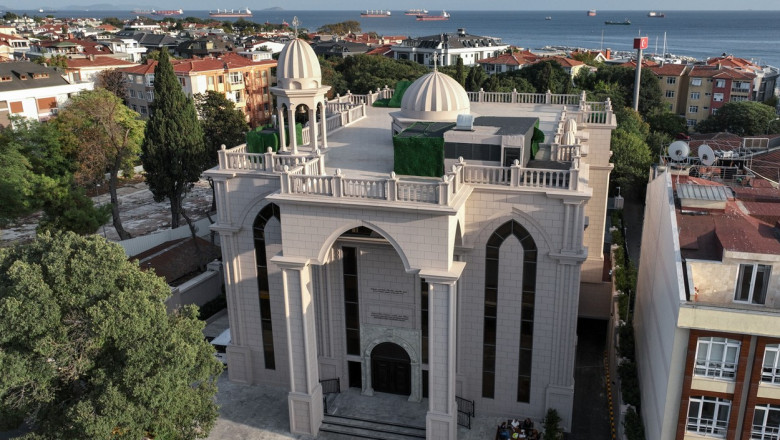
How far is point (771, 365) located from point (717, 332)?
1966mm

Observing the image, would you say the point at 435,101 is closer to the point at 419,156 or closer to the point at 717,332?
the point at 419,156

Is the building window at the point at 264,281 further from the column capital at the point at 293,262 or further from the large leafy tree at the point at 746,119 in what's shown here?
the large leafy tree at the point at 746,119

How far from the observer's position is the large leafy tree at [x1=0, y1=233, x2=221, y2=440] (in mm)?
19953

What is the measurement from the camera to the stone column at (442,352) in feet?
75.8

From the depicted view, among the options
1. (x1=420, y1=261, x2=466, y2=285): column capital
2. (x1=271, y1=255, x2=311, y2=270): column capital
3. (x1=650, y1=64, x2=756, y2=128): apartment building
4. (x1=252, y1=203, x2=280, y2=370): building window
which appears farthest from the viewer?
(x1=650, y1=64, x2=756, y2=128): apartment building

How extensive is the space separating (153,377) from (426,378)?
12431 mm

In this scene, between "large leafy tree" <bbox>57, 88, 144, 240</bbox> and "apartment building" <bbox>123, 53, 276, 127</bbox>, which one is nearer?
"large leafy tree" <bbox>57, 88, 144, 240</bbox>

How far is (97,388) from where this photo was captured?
20.9 meters

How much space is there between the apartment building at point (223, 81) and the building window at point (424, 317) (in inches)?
2434

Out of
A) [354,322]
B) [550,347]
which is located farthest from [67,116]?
[550,347]

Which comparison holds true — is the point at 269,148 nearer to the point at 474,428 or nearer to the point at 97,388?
the point at 97,388

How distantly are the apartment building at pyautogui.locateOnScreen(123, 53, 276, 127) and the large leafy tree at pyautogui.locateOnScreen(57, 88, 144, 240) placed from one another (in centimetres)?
2735

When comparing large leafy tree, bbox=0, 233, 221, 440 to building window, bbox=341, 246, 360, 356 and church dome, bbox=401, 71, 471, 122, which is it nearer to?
building window, bbox=341, 246, 360, 356

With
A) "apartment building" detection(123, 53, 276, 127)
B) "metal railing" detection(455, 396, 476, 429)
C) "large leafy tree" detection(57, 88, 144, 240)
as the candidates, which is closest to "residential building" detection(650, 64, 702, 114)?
"apartment building" detection(123, 53, 276, 127)
